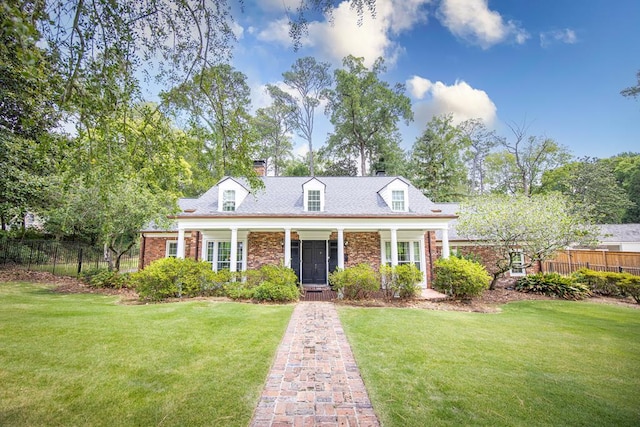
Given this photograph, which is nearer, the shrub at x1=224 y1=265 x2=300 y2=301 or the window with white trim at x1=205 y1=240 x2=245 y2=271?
the shrub at x1=224 y1=265 x2=300 y2=301

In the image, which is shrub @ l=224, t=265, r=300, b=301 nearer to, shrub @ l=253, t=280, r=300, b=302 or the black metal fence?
shrub @ l=253, t=280, r=300, b=302

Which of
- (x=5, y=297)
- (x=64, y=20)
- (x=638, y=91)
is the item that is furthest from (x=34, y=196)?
(x=638, y=91)

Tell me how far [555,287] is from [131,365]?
48.4 ft

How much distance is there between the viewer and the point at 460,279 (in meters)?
9.91

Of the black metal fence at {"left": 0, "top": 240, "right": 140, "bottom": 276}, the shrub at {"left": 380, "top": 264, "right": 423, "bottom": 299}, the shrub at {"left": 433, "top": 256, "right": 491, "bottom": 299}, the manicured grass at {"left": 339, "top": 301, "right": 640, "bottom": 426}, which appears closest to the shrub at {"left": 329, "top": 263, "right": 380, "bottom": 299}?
the shrub at {"left": 380, "top": 264, "right": 423, "bottom": 299}

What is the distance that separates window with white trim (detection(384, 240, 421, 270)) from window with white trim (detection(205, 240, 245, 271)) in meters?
7.21

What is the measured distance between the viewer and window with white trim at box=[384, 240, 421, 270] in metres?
13.2

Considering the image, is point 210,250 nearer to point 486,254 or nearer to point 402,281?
point 402,281

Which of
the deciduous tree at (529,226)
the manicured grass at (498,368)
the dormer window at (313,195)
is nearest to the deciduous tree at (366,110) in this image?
the dormer window at (313,195)

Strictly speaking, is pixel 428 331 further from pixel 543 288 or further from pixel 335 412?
pixel 543 288

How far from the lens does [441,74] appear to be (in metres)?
11.1

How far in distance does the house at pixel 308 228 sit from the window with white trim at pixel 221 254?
47 millimetres

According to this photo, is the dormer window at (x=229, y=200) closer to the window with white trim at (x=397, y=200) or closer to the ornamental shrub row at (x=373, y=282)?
the ornamental shrub row at (x=373, y=282)

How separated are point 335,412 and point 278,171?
29.5 m
